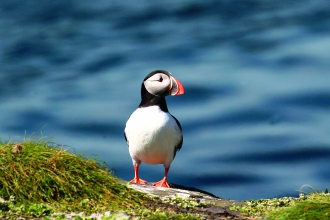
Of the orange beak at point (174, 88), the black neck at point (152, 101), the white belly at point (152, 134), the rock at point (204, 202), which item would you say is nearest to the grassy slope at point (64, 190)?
the rock at point (204, 202)

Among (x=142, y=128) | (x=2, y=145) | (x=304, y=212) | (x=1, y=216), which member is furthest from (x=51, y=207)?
(x=142, y=128)

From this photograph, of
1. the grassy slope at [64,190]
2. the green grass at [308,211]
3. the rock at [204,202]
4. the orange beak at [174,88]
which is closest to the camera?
the green grass at [308,211]

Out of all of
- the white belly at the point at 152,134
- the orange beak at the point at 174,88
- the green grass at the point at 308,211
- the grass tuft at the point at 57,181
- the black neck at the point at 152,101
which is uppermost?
the orange beak at the point at 174,88

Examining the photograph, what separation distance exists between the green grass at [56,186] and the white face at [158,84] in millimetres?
2642

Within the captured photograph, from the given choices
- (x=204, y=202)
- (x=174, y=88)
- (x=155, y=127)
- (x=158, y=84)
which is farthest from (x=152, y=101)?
(x=204, y=202)

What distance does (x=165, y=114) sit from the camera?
439 inches

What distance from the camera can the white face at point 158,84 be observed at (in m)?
11.3

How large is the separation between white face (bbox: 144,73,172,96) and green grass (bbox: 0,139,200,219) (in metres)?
2.64

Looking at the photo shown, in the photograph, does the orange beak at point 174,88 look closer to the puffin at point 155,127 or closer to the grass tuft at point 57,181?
the puffin at point 155,127

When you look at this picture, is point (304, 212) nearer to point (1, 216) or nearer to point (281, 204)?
point (281, 204)

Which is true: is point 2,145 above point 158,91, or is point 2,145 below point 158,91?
below

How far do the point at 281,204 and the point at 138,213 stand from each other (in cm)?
216

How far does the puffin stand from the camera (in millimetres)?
11031

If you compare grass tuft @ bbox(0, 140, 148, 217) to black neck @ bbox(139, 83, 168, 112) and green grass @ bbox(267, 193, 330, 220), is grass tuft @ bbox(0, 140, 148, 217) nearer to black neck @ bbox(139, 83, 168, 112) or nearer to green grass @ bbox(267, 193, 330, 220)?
green grass @ bbox(267, 193, 330, 220)
